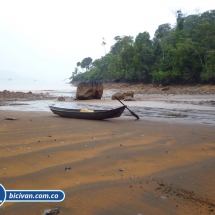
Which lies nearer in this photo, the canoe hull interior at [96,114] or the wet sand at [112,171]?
the wet sand at [112,171]

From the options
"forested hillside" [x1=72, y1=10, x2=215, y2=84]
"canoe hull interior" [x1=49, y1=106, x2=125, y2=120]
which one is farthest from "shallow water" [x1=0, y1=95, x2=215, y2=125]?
"forested hillside" [x1=72, y1=10, x2=215, y2=84]

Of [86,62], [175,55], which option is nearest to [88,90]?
[175,55]

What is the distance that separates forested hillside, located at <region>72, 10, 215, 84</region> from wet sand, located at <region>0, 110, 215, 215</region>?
30.3 m

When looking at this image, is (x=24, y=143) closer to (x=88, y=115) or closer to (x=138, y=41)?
(x=88, y=115)

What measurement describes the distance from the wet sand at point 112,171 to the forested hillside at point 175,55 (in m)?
30.3

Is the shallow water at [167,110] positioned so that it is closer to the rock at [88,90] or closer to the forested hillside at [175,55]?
the rock at [88,90]

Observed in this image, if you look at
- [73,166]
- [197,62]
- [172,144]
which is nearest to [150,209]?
[73,166]

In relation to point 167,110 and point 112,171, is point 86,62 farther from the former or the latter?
point 112,171

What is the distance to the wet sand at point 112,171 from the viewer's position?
224 centimetres

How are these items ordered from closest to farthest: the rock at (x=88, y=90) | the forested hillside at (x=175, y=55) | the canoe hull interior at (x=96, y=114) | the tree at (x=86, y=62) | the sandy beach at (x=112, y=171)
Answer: the sandy beach at (x=112, y=171) < the canoe hull interior at (x=96, y=114) < the rock at (x=88, y=90) < the forested hillside at (x=175, y=55) < the tree at (x=86, y=62)

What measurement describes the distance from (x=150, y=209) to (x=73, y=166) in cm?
128

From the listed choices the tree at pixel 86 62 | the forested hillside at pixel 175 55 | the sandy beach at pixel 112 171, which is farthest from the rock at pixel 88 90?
the tree at pixel 86 62

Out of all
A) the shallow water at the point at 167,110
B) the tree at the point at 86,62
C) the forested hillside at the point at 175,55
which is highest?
the tree at the point at 86,62

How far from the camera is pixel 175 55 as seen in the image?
36.6 metres
